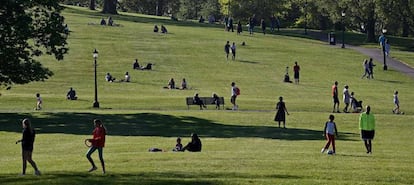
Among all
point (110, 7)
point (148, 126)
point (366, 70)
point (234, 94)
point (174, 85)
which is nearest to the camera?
point (148, 126)

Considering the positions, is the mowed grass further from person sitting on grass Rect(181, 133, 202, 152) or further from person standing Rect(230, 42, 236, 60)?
person standing Rect(230, 42, 236, 60)

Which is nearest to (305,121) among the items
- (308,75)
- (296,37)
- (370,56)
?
(308,75)

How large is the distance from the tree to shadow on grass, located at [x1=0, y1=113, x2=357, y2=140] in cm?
234

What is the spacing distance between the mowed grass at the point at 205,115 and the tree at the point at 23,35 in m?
2.41

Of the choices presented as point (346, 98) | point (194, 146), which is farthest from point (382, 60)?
point (194, 146)

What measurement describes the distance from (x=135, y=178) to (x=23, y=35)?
896 inches

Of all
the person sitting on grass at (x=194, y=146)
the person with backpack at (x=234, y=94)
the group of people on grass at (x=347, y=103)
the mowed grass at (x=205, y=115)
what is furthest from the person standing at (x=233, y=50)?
the person sitting on grass at (x=194, y=146)

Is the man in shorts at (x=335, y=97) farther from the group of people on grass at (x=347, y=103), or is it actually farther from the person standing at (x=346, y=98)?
the person standing at (x=346, y=98)

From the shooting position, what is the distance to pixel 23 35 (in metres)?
44.2

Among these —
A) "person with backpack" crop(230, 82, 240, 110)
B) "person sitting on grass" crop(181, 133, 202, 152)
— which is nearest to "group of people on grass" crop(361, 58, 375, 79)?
"person with backpack" crop(230, 82, 240, 110)

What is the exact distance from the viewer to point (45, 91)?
57.9 metres

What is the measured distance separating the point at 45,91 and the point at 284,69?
21354mm

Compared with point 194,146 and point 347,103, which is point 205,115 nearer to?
point 347,103

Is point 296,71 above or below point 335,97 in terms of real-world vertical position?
above
